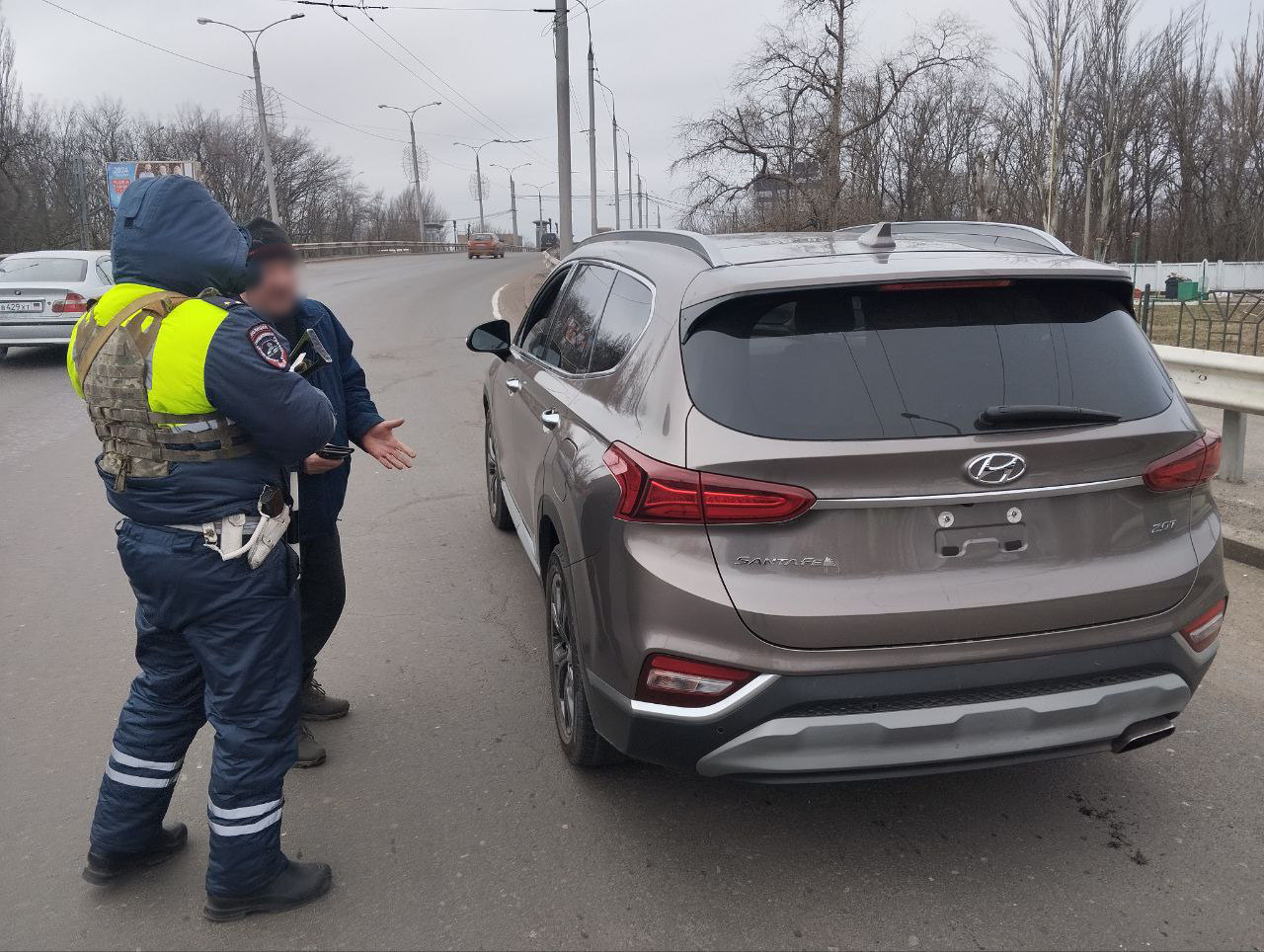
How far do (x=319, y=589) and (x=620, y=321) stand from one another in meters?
1.49

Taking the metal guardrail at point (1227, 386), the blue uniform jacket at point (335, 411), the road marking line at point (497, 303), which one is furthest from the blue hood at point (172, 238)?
the road marking line at point (497, 303)

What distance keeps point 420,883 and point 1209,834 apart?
2.38 metres

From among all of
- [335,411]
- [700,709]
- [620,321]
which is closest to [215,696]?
[335,411]

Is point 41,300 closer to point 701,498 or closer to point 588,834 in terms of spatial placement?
point 588,834

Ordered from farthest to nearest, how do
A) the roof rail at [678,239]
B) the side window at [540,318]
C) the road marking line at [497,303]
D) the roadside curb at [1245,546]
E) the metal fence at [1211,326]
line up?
the road marking line at [497,303] < the metal fence at [1211,326] < the roadside curb at [1245,546] < the side window at [540,318] < the roof rail at [678,239]

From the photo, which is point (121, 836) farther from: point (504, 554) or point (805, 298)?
point (504, 554)

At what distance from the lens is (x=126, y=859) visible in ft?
9.70

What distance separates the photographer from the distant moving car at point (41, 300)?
1363 centimetres

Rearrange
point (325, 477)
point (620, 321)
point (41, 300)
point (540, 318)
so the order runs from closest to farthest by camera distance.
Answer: point (620, 321) → point (325, 477) → point (540, 318) → point (41, 300)

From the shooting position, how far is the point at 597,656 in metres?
2.94

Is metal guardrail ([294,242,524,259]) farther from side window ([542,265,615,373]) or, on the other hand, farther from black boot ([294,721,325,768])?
black boot ([294,721,325,768])

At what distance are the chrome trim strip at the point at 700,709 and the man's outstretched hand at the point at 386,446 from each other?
1.26m

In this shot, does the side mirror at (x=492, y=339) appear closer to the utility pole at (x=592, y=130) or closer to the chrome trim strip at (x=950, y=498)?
the chrome trim strip at (x=950, y=498)

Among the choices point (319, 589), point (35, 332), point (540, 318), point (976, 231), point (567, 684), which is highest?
point (976, 231)
